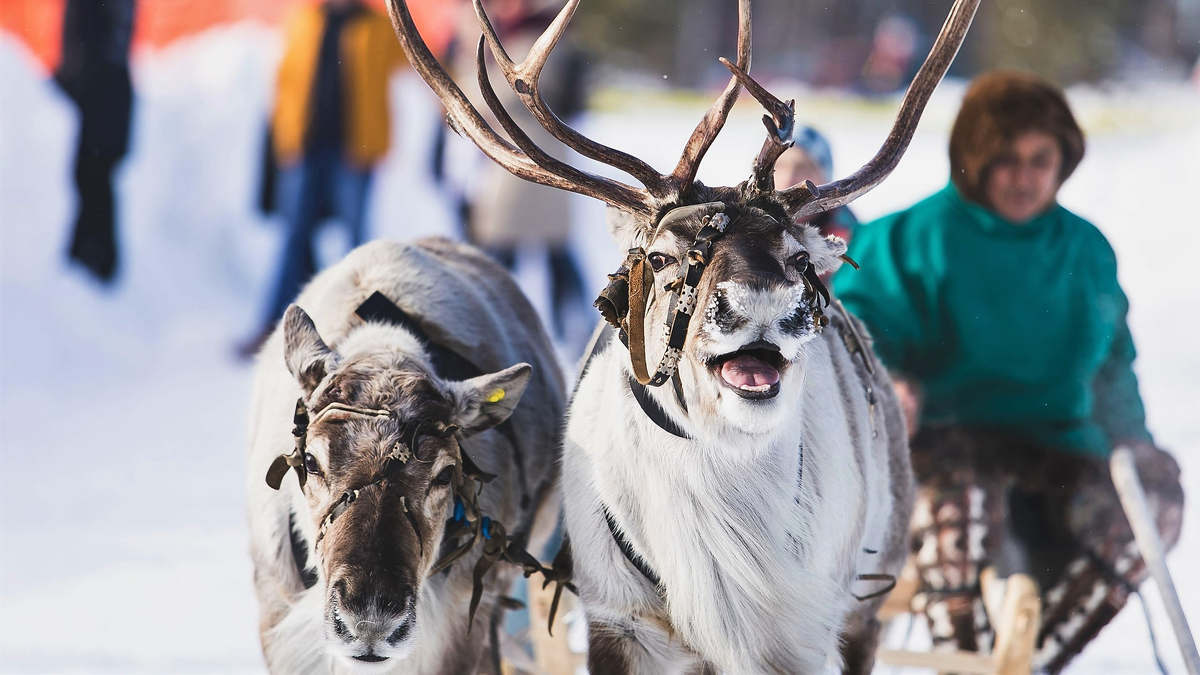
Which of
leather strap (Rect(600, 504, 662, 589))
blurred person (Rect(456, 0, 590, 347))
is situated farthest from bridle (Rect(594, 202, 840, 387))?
blurred person (Rect(456, 0, 590, 347))

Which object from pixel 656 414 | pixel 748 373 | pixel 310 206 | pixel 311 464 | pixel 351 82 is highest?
pixel 748 373

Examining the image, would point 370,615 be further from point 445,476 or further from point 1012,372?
point 1012,372

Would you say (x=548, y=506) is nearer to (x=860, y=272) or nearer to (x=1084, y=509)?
(x=860, y=272)

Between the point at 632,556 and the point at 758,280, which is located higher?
the point at 758,280

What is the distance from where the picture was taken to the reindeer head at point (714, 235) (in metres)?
2.29

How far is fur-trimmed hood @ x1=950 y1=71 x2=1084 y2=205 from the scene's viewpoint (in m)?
3.98

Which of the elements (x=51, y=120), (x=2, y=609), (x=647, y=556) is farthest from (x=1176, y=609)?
(x=51, y=120)

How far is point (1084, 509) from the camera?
12.4 ft

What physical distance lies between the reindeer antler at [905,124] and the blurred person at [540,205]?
4842mm

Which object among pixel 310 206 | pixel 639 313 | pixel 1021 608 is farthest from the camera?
pixel 310 206

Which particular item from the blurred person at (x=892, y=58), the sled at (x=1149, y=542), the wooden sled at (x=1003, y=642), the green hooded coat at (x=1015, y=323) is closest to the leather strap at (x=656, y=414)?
the wooden sled at (x=1003, y=642)

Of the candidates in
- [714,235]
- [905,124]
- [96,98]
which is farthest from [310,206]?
[714,235]

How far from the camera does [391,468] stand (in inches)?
100

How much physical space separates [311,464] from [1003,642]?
2.07 m
